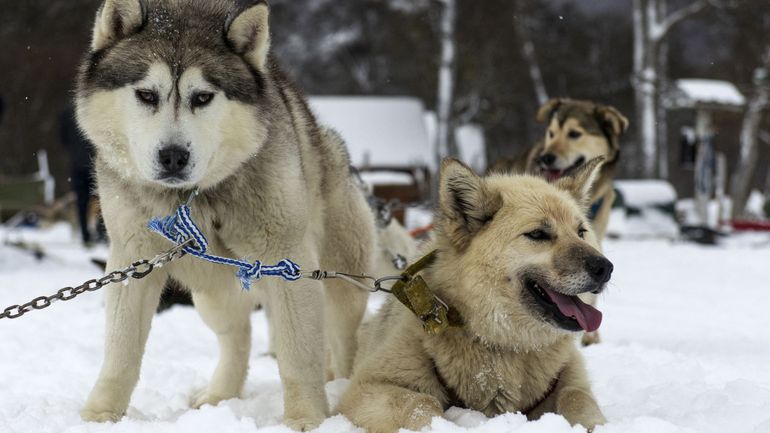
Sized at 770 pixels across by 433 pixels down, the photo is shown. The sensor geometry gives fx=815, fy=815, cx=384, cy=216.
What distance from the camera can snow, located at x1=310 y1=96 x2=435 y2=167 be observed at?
30203mm

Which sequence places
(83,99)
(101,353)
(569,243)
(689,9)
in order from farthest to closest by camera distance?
(689,9), (101,353), (83,99), (569,243)

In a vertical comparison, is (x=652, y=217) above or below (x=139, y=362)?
below

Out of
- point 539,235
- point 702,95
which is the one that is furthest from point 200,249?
point 702,95

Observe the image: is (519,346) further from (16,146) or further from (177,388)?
(16,146)

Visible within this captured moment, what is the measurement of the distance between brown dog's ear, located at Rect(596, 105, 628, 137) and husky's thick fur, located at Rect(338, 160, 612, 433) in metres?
3.40

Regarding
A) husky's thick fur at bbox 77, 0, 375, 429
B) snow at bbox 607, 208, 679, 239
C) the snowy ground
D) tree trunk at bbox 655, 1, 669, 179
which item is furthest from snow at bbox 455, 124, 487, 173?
husky's thick fur at bbox 77, 0, 375, 429

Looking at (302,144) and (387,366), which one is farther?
(302,144)

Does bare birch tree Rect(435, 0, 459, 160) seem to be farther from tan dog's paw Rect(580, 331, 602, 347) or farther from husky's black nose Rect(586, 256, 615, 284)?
husky's black nose Rect(586, 256, 615, 284)

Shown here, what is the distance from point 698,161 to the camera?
60.7ft

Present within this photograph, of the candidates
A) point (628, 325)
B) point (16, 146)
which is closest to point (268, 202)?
point (628, 325)

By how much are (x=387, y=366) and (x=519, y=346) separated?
0.52 metres

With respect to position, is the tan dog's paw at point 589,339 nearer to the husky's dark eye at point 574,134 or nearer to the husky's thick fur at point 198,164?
the husky's dark eye at point 574,134

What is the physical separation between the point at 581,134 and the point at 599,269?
3913 mm

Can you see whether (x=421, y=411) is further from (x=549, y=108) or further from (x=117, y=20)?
(x=549, y=108)
